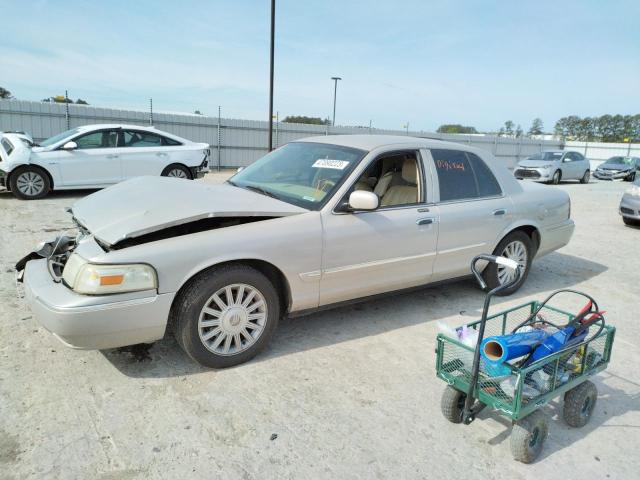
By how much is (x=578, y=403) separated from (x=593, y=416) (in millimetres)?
328

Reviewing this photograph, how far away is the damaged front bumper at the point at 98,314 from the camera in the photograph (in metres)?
2.79

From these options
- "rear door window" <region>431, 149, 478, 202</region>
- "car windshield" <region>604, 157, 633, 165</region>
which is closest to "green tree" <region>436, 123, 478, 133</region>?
"car windshield" <region>604, 157, 633, 165</region>

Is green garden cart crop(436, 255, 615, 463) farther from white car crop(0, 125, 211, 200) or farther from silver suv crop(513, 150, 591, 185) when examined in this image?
silver suv crop(513, 150, 591, 185)

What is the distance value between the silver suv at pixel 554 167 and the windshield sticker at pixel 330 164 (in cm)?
1687

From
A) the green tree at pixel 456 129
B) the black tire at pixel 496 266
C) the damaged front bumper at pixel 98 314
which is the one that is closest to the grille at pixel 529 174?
the black tire at pixel 496 266

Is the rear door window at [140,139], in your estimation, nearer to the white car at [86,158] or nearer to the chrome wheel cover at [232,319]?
the white car at [86,158]

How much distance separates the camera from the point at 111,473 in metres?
2.30

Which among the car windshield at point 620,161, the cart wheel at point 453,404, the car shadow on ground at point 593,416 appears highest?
the car windshield at point 620,161

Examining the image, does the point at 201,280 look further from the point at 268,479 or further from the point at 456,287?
the point at 456,287

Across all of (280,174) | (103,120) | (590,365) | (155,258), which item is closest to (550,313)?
(590,365)

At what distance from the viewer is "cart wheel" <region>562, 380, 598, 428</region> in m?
2.75

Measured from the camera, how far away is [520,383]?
239 cm

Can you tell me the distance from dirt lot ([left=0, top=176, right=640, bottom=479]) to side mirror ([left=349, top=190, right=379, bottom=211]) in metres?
1.09

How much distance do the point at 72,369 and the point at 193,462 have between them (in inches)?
51.7
